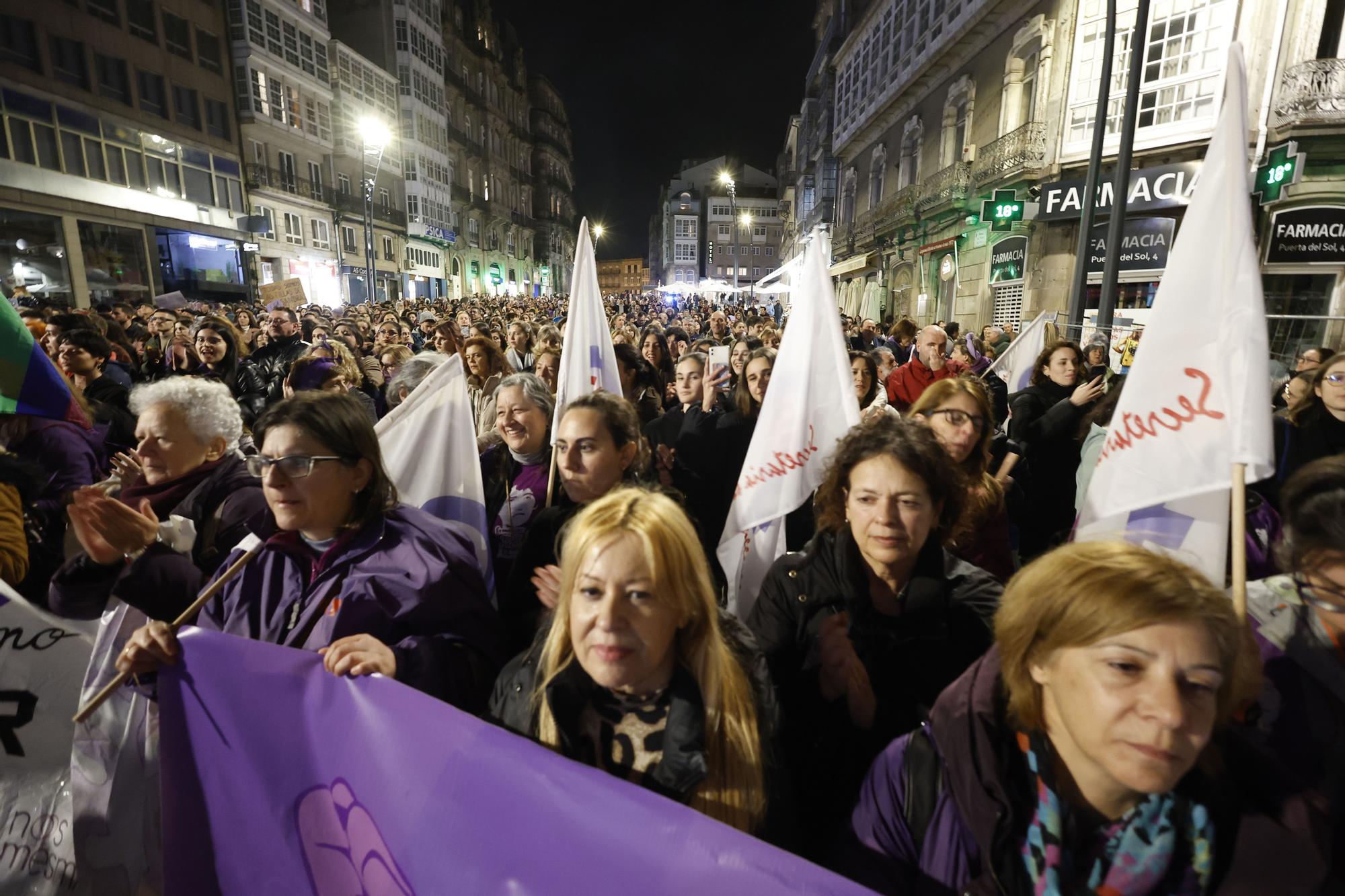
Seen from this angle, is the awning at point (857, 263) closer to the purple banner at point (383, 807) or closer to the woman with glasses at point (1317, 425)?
the woman with glasses at point (1317, 425)

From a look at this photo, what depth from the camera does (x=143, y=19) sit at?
23.4m

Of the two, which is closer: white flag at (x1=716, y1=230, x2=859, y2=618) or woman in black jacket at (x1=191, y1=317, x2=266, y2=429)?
white flag at (x1=716, y1=230, x2=859, y2=618)

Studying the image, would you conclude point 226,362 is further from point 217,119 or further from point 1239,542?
point 217,119

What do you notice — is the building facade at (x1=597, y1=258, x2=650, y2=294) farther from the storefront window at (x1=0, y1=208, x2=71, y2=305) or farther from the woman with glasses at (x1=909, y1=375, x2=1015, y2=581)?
the woman with glasses at (x1=909, y1=375, x2=1015, y2=581)

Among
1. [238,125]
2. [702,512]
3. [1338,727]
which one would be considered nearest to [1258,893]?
[1338,727]

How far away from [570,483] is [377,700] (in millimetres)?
1376

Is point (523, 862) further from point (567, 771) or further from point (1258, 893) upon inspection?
point (1258, 893)

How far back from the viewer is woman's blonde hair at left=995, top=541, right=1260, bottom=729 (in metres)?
1.31

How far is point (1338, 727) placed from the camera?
5.19 feet

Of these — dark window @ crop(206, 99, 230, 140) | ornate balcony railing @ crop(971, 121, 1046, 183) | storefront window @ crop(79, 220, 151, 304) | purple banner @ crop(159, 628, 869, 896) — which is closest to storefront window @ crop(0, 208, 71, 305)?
storefront window @ crop(79, 220, 151, 304)

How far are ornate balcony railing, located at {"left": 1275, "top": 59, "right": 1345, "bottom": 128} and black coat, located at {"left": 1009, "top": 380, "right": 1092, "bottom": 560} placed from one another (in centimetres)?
1420

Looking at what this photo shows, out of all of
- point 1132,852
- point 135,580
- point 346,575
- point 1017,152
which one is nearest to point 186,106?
point 1017,152

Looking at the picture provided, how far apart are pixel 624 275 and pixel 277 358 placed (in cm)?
19225

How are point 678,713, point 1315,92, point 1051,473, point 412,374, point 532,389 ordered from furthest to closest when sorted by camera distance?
point 1315,92 < point 412,374 < point 1051,473 < point 532,389 < point 678,713
